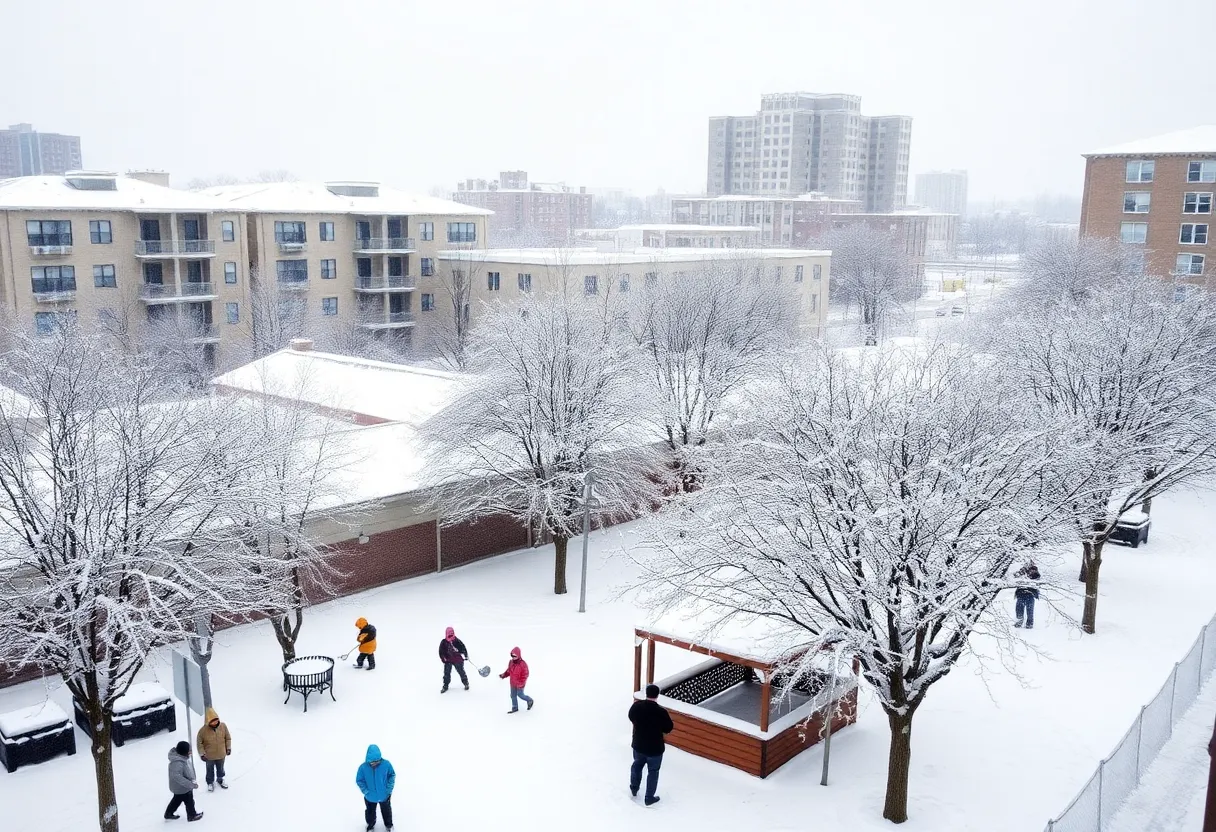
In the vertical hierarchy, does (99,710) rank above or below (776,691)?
above

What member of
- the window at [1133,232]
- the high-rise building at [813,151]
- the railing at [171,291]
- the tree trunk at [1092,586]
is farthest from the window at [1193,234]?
the high-rise building at [813,151]

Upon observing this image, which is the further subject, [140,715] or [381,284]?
[381,284]

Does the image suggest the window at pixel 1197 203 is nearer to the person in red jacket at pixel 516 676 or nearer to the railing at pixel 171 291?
the person in red jacket at pixel 516 676

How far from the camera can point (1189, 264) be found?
56.2 meters

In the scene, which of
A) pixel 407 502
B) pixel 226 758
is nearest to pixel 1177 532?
pixel 407 502

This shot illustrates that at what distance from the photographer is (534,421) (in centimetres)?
2394

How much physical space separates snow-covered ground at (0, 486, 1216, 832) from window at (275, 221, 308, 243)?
4312 centimetres

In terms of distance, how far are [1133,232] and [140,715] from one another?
59.1 m

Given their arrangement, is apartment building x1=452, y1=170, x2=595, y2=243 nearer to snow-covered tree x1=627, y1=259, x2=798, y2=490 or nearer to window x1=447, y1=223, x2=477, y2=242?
window x1=447, y1=223, x2=477, y2=242

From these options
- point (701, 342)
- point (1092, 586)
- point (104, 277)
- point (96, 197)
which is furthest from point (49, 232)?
point (1092, 586)

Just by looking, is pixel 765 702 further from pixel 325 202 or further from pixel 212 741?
pixel 325 202

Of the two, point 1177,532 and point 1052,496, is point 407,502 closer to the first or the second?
point 1052,496

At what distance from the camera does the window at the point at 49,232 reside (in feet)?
164

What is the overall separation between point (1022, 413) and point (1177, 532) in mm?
14574
